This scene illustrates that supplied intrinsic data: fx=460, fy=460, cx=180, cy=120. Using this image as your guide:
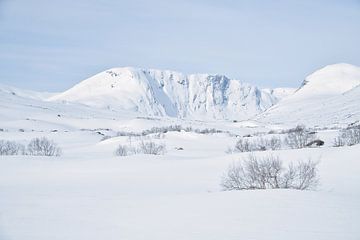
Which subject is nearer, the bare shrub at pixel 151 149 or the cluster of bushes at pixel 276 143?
the bare shrub at pixel 151 149

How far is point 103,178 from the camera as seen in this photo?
105ft

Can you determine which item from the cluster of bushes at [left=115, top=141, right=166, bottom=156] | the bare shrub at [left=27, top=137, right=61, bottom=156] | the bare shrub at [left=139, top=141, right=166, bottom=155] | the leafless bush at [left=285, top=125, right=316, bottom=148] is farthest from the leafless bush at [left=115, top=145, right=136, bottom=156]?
the leafless bush at [left=285, top=125, right=316, bottom=148]

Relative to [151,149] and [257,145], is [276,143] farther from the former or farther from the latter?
[151,149]

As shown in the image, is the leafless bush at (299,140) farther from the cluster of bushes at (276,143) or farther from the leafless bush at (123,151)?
the leafless bush at (123,151)

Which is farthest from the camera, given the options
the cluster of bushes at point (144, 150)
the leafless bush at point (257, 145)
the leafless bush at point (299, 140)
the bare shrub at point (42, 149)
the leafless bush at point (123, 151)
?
the bare shrub at point (42, 149)

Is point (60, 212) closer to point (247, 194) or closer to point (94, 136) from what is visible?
point (247, 194)

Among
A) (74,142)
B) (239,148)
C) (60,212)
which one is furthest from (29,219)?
(74,142)

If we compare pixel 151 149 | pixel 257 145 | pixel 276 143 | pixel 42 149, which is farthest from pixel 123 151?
pixel 276 143

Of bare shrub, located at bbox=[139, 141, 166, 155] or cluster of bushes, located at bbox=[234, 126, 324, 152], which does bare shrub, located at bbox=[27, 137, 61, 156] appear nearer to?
bare shrub, located at bbox=[139, 141, 166, 155]

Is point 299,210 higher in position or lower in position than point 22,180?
higher

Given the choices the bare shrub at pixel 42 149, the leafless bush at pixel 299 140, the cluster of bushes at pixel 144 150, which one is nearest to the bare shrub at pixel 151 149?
the cluster of bushes at pixel 144 150

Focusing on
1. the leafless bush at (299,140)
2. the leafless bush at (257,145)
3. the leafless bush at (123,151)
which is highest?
the leafless bush at (299,140)

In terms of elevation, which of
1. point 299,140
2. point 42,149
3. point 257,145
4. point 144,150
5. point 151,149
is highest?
point 299,140

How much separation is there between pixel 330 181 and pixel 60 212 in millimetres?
18425
